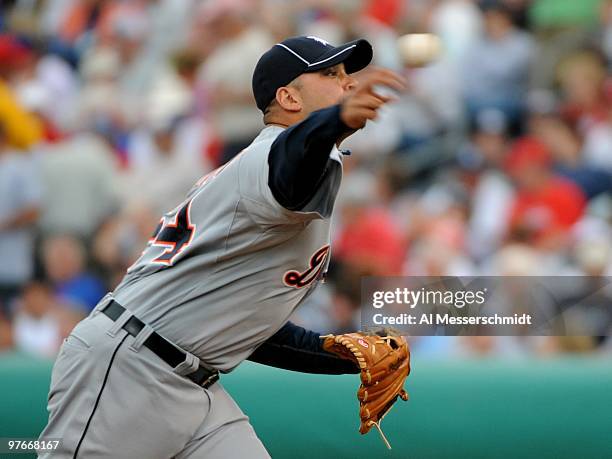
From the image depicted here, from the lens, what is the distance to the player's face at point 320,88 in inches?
108

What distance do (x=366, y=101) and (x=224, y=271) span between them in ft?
2.29

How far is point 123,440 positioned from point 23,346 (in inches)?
128

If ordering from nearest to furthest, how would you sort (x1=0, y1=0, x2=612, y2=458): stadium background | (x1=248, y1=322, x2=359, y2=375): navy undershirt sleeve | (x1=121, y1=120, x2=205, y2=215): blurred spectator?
(x1=248, y1=322, x2=359, y2=375): navy undershirt sleeve < (x1=0, y1=0, x2=612, y2=458): stadium background < (x1=121, y1=120, x2=205, y2=215): blurred spectator

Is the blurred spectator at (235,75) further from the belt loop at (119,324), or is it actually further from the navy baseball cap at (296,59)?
the belt loop at (119,324)

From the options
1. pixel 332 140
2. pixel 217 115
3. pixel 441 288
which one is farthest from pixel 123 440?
pixel 217 115

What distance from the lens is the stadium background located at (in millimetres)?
4207

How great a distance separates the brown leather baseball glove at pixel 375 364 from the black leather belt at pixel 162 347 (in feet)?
1.39

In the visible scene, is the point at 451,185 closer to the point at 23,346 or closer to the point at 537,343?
the point at 537,343

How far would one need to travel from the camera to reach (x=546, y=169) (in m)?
5.40

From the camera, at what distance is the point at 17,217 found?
19.5ft

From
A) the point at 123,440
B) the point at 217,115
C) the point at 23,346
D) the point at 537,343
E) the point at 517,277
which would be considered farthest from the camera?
the point at 217,115

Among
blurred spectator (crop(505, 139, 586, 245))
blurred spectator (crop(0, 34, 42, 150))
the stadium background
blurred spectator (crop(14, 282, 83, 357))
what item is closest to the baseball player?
the stadium background

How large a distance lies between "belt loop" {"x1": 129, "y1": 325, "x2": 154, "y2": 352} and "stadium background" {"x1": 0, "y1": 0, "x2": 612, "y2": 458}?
170cm

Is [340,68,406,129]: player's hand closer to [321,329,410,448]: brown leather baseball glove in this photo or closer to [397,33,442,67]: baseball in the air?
[321,329,410,448]: brown leather baseball glove
